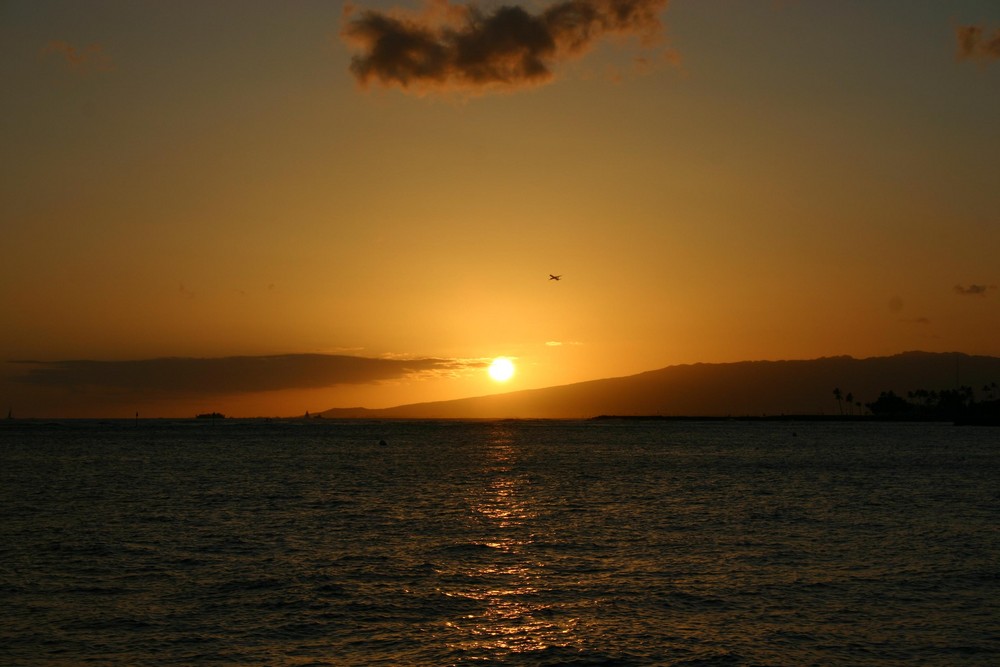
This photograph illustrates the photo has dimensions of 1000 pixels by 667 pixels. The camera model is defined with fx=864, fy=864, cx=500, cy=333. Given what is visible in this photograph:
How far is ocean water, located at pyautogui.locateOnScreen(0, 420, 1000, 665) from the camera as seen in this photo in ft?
83.9

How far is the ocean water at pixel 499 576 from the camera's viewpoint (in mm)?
25562

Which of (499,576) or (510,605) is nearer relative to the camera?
(510,605)

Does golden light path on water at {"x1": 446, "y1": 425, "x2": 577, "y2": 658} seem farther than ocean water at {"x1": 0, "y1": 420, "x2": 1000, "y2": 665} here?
Yes

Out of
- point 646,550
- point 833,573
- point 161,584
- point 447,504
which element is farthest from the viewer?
point 447,504

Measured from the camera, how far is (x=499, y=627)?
90.8ft

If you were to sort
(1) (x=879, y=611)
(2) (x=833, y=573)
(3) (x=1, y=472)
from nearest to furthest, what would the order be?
(1) (x=879, y=611), (2) (x=833, y=573), (3) (x=1, y=472)

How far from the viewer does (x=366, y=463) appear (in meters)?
120

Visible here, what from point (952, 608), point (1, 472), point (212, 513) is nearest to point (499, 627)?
point (952, 608)

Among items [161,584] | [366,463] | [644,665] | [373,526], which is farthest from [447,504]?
→ [366,463]

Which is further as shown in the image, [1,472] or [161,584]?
[1,472]

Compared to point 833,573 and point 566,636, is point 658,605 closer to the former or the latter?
point 566,636

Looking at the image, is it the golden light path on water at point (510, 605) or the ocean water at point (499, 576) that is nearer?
the ocean water at point (499, 576)

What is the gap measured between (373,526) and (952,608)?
31229mm

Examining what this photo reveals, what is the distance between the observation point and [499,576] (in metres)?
35.9
